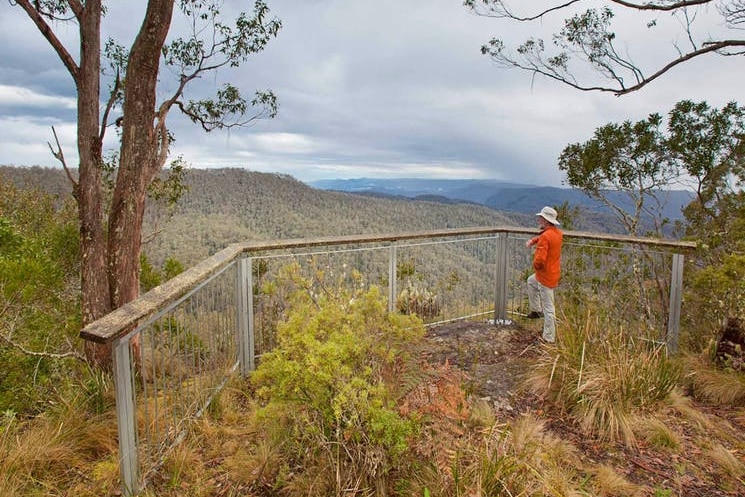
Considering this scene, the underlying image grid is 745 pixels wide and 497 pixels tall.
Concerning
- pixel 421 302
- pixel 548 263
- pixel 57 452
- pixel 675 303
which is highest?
pixel 548 263

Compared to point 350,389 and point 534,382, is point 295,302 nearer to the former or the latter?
point 350,389

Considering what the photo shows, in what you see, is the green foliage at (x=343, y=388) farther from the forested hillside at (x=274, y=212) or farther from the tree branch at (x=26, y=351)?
the forested hillside at (x=274, y=212)

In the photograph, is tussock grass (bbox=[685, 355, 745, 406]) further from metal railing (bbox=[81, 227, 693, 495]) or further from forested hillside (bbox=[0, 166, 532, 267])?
forested hillside (bbox=[0, 166, 532, 267])

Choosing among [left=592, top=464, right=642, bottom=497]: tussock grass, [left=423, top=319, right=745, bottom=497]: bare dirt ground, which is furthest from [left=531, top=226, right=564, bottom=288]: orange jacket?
[left=592, top=464, right=642, bottom=497]: tussock grass

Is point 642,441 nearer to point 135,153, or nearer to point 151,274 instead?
point 135,153

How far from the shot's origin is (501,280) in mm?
6953

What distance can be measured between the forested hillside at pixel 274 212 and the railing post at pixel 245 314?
61.7 feet

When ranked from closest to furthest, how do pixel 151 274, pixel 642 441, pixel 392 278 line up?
pixel 642 441 < pixel 392 278 < pixel 151 274

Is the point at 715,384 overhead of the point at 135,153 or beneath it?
beneath

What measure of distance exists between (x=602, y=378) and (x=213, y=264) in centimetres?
333

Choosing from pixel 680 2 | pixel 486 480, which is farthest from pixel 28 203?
pixel 680 2

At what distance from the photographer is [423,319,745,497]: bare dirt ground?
3.23 metres

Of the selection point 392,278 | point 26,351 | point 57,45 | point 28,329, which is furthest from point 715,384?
point 57,45

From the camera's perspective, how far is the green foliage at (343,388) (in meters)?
2.51
